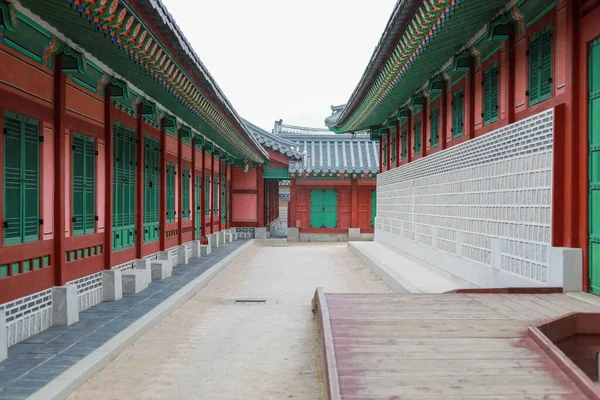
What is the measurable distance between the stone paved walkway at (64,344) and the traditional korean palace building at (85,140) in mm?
299

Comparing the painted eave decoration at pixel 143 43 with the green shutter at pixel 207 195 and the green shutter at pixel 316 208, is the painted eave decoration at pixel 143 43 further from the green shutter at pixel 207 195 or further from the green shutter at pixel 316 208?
the green shutter at pixel 316 208

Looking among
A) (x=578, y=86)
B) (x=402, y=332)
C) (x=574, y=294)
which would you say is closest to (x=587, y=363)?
(x=574, y=294)

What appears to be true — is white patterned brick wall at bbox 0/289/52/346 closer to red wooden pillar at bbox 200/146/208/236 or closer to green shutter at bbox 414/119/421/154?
green shutter at bbox 414/119/421/154

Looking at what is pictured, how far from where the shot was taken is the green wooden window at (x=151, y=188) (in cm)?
1186

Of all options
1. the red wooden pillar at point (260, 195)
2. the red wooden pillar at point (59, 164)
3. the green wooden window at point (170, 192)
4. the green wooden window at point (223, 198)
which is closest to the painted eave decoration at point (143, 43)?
the red wooden pillar at point (59, 164)

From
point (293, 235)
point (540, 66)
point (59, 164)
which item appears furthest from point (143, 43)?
point (293, 235)

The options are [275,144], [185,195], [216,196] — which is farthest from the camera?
[275,144]

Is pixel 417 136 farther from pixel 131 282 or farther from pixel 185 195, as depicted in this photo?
pixel 131 282

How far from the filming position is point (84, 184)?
338 inches

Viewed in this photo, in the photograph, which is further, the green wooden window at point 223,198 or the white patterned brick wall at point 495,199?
the green wooden window at point 223,198

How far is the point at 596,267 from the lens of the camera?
6363 millimetres

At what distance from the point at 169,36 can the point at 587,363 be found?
253 inches

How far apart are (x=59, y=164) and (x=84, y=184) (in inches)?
43.9

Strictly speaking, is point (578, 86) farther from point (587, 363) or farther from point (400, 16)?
point (587, 363)
